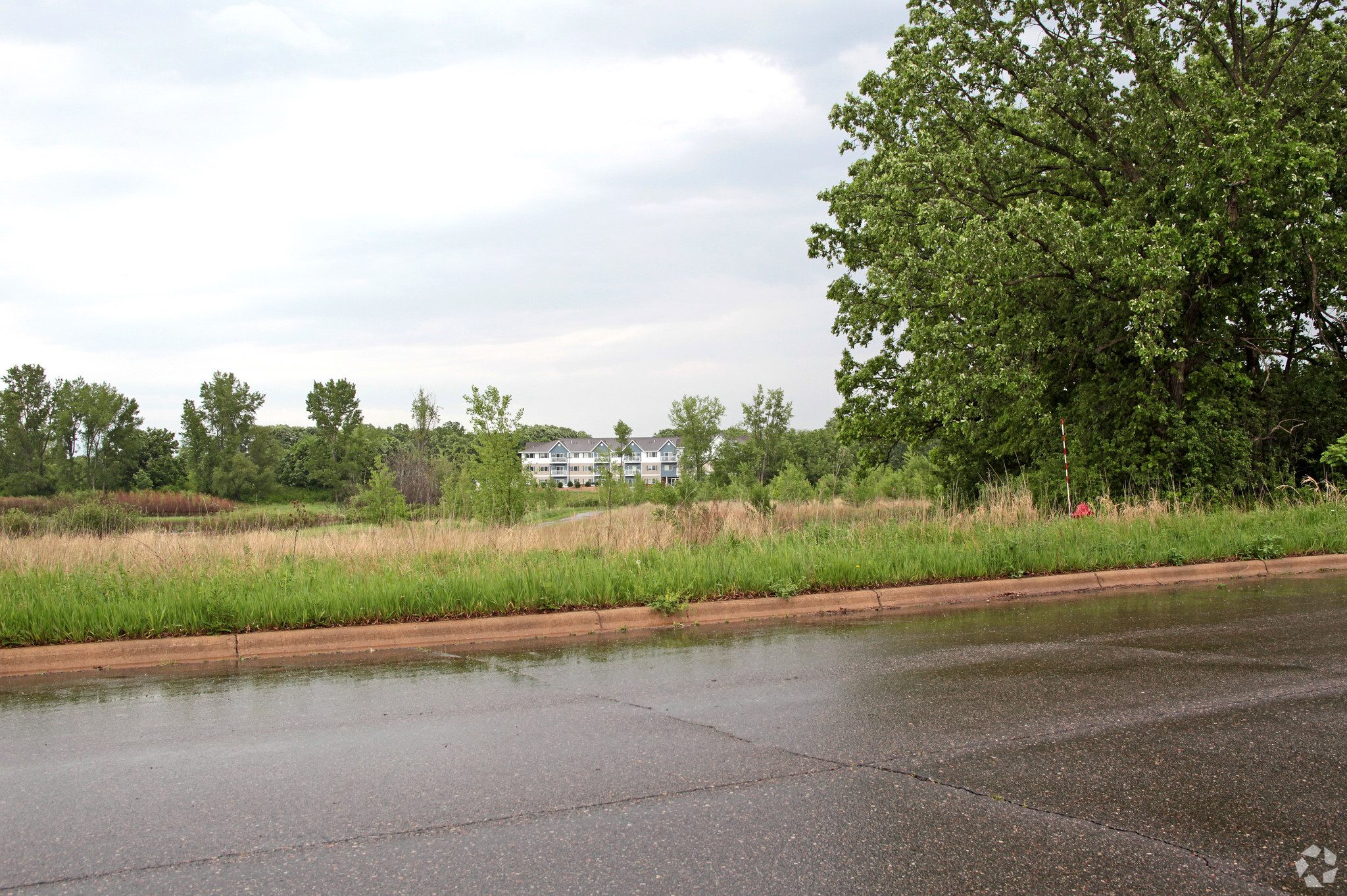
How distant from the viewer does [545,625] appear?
837cm

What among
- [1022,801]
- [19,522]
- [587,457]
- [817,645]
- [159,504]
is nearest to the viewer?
[1022,801]

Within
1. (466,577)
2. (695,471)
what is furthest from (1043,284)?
(695,471)

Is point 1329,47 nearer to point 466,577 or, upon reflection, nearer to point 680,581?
point 680,581

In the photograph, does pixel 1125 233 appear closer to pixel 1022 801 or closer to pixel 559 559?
pixel 559 559

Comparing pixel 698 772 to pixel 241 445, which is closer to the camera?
pixel 698 772

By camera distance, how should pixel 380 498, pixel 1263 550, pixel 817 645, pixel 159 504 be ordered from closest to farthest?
pixel 817 645
pixel 1263 550
pixel 380 498
pixel 159 504

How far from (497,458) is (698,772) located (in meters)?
20.8

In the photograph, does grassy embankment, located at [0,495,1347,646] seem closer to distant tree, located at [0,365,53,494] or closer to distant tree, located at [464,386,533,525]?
distant tree, located at [464,386,533,525]

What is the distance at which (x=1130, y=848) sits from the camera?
10.8ft

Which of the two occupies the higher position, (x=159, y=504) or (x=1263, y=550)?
(x=159, y=504)

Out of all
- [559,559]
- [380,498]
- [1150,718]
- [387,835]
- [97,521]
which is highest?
[380,498]

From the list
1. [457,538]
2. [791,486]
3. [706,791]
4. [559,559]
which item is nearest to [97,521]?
[457,538]

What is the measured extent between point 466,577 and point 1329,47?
69.3ft

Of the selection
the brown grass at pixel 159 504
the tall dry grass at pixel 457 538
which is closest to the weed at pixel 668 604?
the tall dry grass at pixel 457 538
